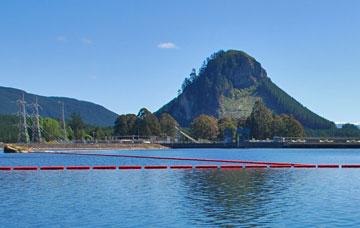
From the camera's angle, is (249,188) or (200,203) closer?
(200,203)

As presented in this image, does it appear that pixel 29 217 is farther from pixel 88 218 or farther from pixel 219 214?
pixel 219 214

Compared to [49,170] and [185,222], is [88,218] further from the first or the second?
[49,170]

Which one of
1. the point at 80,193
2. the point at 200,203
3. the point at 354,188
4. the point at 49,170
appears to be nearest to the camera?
the point at 200,203

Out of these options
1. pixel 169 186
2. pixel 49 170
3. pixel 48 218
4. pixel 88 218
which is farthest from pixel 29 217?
pixel 49 170

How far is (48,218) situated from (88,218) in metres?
2.30

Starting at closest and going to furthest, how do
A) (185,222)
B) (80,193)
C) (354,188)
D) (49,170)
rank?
(185,222) < (80,193) < (354,188) < (49,170)

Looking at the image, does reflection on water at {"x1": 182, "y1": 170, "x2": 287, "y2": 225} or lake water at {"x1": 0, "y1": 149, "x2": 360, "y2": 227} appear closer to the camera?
lake water at {"x1": 0, "y1": 149, "x2": 360, "y2": 227}

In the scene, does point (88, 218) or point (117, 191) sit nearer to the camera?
point (88, 218)

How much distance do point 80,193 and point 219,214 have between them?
1543cm

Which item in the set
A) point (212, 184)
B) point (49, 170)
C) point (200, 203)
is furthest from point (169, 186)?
point (49, 170)

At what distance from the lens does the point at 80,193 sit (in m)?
44.5

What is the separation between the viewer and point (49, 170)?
72938 millimetres

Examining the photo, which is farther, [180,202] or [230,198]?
[230,198]

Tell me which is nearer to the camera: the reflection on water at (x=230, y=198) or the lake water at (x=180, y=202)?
the lake water at (x=180, y=202)
